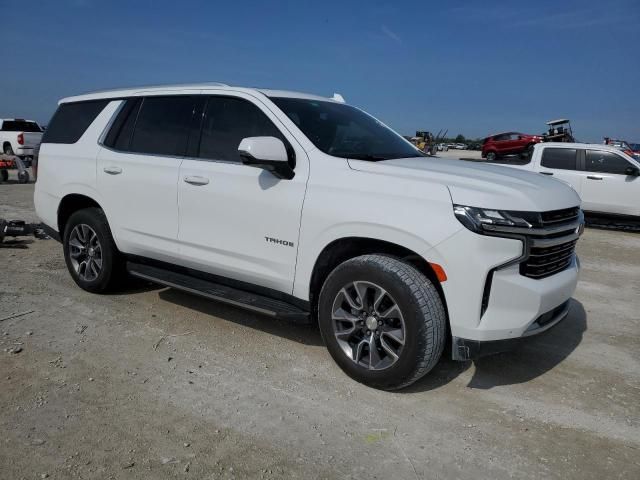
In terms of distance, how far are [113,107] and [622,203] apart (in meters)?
9.57

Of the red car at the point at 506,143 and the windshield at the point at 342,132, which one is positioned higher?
the red car at the point at 506,143

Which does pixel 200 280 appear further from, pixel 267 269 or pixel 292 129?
pixel 292 129

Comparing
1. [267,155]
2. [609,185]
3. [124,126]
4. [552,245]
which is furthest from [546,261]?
[609,185]

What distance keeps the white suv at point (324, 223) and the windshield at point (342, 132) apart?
0.06 ft

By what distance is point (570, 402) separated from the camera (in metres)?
3.26

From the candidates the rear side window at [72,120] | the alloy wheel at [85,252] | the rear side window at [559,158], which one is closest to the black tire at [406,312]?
→ the alloy wheel at [85,252]

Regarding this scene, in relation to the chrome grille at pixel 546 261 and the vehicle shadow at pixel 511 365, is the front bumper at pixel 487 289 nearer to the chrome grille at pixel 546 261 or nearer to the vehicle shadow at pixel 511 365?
the chrome grille at pixel 546 261

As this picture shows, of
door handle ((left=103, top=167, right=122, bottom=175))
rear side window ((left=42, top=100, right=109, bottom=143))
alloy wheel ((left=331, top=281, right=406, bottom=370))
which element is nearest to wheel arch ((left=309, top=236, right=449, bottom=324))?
alloy wheel ((left=331, top=281, right=406, bottom=370))

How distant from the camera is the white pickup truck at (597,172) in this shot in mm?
10086

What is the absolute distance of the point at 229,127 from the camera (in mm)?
3969

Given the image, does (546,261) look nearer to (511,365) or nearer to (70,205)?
(511,365)

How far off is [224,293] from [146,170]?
1290mm

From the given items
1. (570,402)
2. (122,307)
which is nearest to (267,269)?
(122,307)

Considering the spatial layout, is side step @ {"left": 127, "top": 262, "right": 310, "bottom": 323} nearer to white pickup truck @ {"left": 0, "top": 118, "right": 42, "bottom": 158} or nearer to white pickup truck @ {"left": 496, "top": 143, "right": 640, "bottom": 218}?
white pickup truck @ {"left": 496, "top": 143, "right": 640, "bottom": 218}
